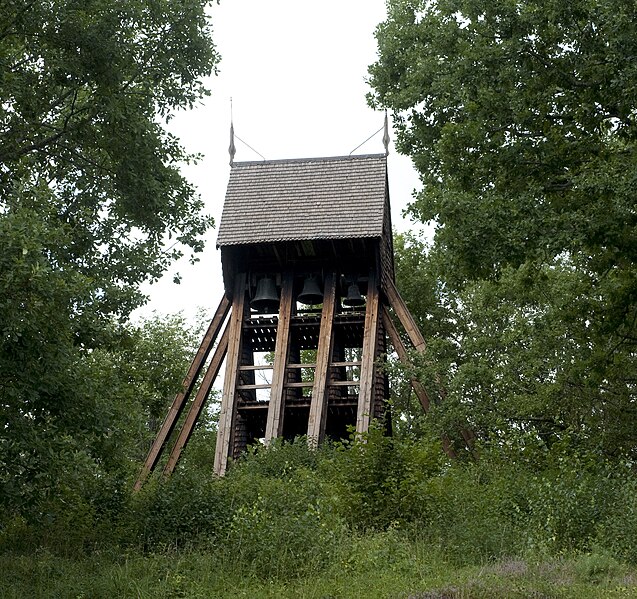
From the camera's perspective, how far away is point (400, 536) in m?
11.6

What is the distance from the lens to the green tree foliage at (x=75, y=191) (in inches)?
389

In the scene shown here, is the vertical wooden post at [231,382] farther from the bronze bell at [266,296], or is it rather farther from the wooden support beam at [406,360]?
the wooden support beam at [406,360]

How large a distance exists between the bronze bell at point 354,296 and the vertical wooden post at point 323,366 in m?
0.39

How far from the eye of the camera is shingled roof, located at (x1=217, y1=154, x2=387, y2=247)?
70.4 ft

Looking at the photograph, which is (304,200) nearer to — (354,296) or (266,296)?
(266,296)

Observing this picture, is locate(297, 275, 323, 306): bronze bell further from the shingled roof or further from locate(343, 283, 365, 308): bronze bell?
the shingled roof

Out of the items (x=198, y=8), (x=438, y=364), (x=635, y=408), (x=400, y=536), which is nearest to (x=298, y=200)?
(x=438, y=364)

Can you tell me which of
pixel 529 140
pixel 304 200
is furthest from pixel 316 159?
pixel 529 140

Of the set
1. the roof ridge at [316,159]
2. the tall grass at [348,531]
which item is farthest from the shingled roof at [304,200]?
the tall grass at [348,531]

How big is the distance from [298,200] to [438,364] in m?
4.96

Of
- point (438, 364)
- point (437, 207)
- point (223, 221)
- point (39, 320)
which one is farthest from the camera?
point (223, 221)

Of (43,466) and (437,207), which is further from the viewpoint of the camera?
(437,207)

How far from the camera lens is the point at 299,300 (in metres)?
22.4

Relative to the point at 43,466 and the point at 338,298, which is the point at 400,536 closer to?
the point at 43,466
